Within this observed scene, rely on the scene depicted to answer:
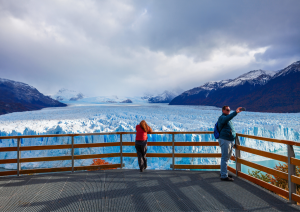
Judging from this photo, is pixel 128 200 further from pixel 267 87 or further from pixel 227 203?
pixel 267 87

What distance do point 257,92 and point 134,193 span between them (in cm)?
11982

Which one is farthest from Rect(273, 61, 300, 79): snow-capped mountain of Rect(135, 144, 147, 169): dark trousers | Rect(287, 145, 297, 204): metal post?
Rect(135, 144, 147, 169): dark trousers

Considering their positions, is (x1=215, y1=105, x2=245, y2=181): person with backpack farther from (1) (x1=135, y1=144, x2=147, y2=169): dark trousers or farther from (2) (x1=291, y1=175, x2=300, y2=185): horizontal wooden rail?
(1) (x1=135, y1=144, x2=147, y2=169): dark trousers

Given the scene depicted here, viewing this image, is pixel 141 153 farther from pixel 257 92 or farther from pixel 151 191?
pixel 257 92

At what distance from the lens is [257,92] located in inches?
4200

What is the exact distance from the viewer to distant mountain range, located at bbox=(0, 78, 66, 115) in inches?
2996

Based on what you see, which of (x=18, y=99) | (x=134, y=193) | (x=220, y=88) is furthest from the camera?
(x=220, y=88)

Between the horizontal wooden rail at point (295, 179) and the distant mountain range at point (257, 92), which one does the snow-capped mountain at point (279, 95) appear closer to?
the distant mountain range at point (257, 92)

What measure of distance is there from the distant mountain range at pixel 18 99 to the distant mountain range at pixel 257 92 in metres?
86.8

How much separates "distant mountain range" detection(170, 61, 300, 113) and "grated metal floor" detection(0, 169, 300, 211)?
9678 centimetres

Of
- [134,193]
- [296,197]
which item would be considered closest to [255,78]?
[296,197]

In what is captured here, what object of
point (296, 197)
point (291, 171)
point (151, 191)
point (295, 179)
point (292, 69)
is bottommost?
point (151, 191)

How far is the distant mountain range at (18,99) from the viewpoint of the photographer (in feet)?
250

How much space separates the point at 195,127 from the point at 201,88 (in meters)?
121
